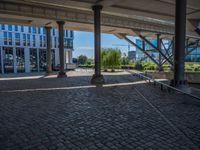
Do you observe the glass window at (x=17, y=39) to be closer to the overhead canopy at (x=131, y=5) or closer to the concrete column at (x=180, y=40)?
the overhead canopy at (x=131, y=5)

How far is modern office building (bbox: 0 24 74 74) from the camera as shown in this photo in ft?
101

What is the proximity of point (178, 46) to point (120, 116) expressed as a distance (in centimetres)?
684

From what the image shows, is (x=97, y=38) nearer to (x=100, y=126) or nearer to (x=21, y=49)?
(x=100, y=126)

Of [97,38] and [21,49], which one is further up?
[21,49]

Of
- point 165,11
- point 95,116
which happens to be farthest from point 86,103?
point 165,11

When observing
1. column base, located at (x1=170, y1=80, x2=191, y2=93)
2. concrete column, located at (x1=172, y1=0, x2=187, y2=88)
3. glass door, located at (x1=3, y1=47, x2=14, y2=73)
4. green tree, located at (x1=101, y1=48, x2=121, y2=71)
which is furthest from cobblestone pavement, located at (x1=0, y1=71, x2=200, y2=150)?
green tree, located at (x1=101, y1=48, x2=121, y2=71)

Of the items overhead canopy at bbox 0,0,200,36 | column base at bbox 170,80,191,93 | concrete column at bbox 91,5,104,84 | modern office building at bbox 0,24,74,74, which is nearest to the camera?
column base at bbox 170,80,191,93

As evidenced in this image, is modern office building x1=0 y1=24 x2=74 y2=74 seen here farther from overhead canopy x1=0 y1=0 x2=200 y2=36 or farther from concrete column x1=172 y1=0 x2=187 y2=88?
concrete column x1=172 y1=0 x2=187 y2=88

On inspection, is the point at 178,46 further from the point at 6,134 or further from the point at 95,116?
the point at 6,134

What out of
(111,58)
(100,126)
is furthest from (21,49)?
Result: (100,126)

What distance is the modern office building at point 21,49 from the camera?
30828mm

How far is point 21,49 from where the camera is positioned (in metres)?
32.8

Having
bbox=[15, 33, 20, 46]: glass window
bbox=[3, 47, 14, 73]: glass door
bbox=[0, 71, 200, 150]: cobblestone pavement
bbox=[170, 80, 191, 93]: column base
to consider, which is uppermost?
bbox=[15, 33, 20, 46]: glass window

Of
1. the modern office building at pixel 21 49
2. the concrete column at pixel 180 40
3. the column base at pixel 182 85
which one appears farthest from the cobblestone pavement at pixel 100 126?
the modern office building at pixel 21 49
